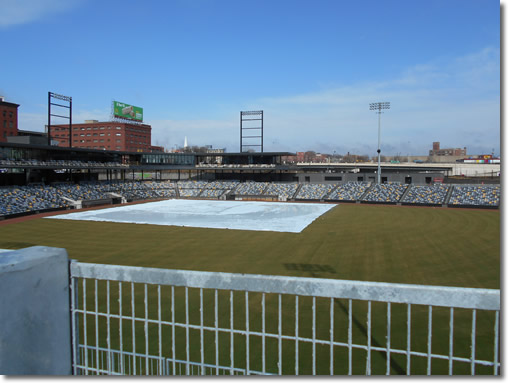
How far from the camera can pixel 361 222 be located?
40.0m

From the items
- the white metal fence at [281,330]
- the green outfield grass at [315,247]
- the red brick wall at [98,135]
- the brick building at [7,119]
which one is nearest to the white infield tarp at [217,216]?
the green outfield grass at [315,247]

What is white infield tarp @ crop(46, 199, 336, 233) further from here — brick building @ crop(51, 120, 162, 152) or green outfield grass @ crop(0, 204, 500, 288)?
Result: brick building @ crop(51, 120, 162, 152)

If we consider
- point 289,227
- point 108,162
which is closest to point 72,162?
point 108,162

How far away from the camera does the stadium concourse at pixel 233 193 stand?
165 ft

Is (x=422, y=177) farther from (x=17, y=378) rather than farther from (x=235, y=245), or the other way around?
(x=17, y=378)

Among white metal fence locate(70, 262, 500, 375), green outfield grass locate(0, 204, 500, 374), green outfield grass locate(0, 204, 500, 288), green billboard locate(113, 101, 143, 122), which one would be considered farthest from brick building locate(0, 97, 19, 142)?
white metal fence locate(70, 262, 500, 375)

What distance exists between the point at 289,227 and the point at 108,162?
155ft

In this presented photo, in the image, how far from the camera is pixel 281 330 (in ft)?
34.2

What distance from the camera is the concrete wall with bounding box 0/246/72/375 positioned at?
3.50 m

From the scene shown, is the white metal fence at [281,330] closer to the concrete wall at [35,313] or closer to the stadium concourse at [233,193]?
the concrete wall at [35,313]

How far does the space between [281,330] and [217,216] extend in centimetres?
3569

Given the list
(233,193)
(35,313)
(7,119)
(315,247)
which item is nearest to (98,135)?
(7,119)

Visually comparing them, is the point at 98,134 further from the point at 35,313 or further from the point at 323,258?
the point at 35,313

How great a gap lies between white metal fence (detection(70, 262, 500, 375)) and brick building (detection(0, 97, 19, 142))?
3228 inches
